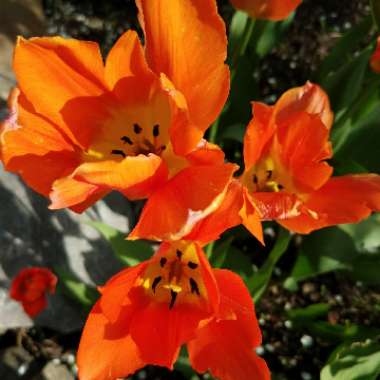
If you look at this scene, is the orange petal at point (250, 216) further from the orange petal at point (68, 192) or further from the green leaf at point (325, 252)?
the green leaf at point (325, 252)

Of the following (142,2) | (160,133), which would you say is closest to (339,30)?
(160,133)

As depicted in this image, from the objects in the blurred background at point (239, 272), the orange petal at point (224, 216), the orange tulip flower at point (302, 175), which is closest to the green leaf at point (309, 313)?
the blurred background at point (239, 272)

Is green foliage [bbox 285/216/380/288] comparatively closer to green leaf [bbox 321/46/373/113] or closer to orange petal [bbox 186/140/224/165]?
green leaf [bbox 321/46/373/113]

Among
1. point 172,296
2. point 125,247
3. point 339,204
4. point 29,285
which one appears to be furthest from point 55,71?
point 29,285

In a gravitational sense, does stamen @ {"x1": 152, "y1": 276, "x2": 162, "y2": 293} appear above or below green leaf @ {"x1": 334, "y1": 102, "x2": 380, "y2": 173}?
above

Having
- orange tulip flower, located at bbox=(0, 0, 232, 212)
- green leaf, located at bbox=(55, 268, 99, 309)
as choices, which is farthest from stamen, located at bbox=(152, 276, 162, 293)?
green leaf, located at bbox=(55, 268, 99, 309)

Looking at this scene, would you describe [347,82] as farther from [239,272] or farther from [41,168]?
[41,168]
